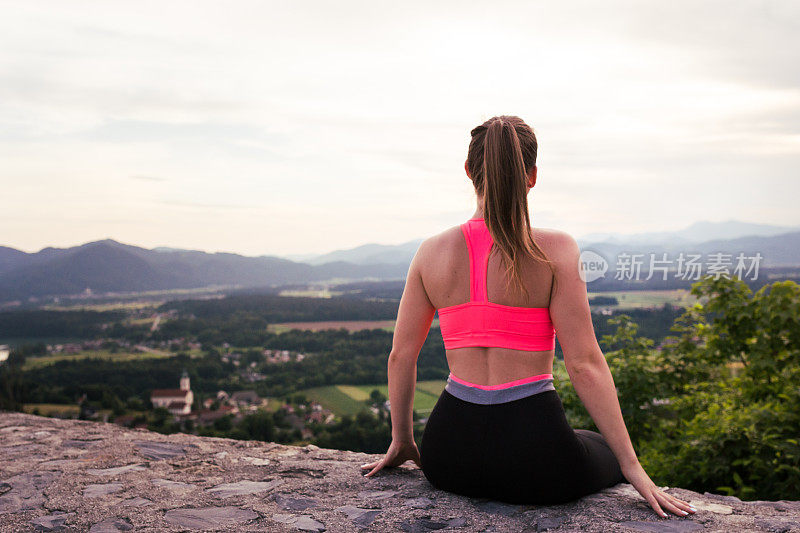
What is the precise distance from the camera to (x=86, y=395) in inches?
508

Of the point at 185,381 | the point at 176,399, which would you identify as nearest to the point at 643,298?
the point at 176,399

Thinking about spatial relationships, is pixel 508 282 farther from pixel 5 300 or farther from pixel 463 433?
pixel 5 300

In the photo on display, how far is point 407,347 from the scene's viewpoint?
98.3 inches

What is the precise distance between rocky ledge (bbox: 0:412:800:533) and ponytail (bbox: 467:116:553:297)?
3.03ft

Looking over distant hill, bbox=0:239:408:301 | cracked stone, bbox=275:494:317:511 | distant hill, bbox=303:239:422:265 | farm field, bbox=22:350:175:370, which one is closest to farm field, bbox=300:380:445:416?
farm field, bbox=22:350:175:370

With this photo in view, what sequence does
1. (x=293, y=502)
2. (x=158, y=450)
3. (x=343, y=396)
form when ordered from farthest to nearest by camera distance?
1. (x=343, y=396)
2. (x=158, y=450)
3. (x=293, y=502)

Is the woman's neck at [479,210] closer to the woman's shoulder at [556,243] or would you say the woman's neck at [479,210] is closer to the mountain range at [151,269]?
the woman's shoulder at [556,243]

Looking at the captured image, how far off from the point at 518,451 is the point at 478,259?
29.4 inches

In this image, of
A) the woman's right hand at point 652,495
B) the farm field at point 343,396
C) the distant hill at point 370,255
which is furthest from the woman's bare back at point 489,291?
the distant hill at point 370,255

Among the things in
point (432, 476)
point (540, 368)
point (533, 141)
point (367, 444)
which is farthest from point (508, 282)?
point (367, 444)

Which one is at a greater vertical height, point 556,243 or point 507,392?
point 556,243

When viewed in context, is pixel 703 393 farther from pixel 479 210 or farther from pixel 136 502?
pixel 136 502

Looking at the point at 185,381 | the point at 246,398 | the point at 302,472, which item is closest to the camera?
the point at 302,472

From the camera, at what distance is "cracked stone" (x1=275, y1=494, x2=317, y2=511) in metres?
2.50
